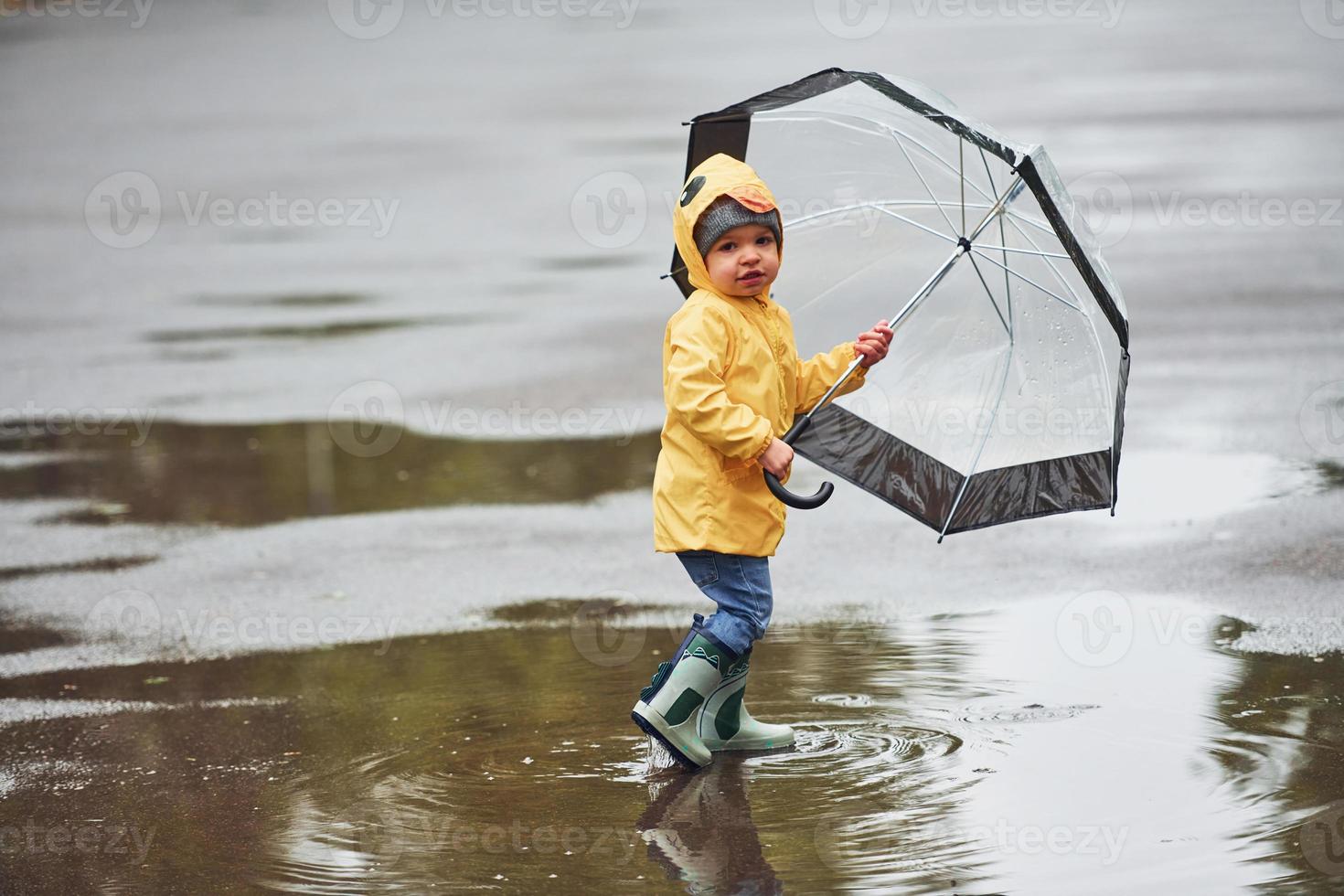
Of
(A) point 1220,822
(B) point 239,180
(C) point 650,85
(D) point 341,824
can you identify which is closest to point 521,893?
(D) point 341,824

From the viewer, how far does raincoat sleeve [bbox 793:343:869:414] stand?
4.55 meters

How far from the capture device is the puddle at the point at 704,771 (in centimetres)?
380

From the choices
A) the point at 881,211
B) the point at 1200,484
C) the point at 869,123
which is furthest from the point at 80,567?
the point at 1200,484

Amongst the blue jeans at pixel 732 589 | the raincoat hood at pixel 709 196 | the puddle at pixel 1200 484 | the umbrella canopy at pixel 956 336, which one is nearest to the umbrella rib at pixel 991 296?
the umbrella canopy at pixel 956 336

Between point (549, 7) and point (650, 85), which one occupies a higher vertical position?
point (549, 7)

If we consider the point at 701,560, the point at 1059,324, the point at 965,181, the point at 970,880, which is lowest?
the point at 970,880

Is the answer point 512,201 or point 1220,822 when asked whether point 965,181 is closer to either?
point 1220,822

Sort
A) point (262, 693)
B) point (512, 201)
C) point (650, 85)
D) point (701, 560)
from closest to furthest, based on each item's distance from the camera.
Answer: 1. point (701, 560)
2. point (262, 693)
3. point (512, 201)
4. point (650, 85)

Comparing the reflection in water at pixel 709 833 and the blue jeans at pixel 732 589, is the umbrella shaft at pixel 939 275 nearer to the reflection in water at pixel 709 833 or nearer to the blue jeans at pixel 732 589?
the blue jeans at pixel 732 589

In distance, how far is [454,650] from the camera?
219 inches

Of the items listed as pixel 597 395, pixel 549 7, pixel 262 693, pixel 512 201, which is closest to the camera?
pixel 262 693

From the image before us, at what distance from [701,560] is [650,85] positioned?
12.9m

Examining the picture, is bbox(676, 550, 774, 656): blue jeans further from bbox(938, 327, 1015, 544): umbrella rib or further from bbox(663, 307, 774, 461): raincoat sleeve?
bbox(938, 327, 1015, 544): umbrella rib

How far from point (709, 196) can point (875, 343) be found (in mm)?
585
